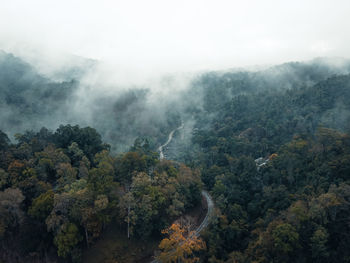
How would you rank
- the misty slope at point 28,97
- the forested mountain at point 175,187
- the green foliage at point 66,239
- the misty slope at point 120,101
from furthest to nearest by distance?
the misty slope at point 120,101
the misty slope at point 28,97
the forested mountain at point 175,187
the green foliage at point 66,239

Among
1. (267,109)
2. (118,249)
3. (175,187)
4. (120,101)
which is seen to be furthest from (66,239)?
(267,109)

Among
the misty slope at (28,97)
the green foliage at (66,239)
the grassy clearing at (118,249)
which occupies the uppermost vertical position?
the misty slope at (28,97)

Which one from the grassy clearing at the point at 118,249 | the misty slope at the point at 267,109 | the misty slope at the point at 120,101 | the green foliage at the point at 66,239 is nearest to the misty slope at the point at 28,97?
the misty slope at the point at 120,101

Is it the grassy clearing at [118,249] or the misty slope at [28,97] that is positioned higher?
the misty slope at [28,97]

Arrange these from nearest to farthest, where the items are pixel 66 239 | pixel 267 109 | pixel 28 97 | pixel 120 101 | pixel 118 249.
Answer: pixel 66 239 → pixel 118 249 → pixel 28 97 → pixel 267 109 → pixel 120 101

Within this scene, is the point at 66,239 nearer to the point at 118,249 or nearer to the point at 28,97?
the point at 118,249

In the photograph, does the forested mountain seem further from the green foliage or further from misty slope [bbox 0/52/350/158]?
misty slope [bbox 0/52/350/158]

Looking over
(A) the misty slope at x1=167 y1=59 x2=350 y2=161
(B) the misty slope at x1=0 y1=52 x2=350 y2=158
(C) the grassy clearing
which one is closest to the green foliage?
(C) the grassy clearing

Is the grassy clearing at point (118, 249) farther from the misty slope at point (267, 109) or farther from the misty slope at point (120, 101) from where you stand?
the misty slope at point (267, 109)

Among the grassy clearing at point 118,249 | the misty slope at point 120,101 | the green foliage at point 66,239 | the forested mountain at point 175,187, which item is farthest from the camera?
the misty slope at point 120,101
